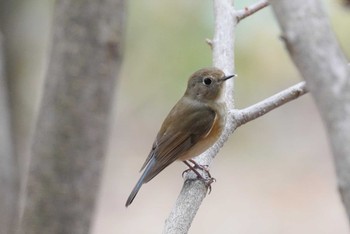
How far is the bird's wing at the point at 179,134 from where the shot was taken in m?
3.56

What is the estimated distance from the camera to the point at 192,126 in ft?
12.3

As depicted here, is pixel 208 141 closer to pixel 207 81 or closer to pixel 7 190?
pixel 207 81

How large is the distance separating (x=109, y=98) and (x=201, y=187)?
6.62 ft

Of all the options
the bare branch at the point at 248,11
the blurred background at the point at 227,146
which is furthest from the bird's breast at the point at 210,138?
the blurred background at the point at 227,146

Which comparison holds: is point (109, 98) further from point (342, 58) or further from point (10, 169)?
point (10, 169)

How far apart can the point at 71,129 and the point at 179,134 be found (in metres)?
2.68

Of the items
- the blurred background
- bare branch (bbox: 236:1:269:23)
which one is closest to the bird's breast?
bare branch (bbox: 236:1:269:23)

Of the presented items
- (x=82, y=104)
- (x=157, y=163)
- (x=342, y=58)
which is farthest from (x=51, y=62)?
(x=157, y=163)

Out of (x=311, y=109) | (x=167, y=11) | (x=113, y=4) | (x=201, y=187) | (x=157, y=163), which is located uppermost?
(x=311, y=109)

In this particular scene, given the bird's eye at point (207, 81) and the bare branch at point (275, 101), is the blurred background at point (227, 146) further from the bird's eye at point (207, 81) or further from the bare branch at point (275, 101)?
the bare branch at point (275, 101)

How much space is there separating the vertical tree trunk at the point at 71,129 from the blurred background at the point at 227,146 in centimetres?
441

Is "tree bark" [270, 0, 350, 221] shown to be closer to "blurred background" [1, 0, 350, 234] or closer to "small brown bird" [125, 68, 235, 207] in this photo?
"small brown bird" [125, 68, 235, 207]

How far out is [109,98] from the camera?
41.3 inches

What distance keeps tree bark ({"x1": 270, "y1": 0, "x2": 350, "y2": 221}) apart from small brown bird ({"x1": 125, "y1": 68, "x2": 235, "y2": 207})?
2383 millimetres
